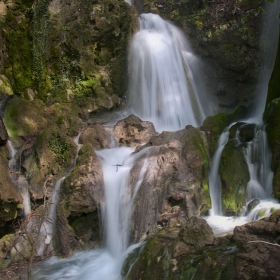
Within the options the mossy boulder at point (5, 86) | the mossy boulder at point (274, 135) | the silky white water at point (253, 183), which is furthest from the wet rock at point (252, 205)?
the mossy boulder at point (5, 86)

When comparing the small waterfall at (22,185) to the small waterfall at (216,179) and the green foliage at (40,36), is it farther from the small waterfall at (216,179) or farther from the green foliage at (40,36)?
the small waterfall at (216,179)

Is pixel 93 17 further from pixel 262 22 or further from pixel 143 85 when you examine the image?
pixel 262 22

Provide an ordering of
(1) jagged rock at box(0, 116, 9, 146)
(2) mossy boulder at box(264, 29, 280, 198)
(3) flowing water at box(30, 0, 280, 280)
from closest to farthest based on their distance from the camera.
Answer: (3) flowing water at box(30, 0, 280, 280) → (2) mossy boulder at box(264, 29, 280, 198) → (1) jagged rock at box(0, 116, 9, 146)

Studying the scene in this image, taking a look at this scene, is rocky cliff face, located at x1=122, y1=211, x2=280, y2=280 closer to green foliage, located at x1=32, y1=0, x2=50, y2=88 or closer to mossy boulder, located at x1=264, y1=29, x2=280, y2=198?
mossy boulder, located at x1=264, y1=29, x2=280, y2=198

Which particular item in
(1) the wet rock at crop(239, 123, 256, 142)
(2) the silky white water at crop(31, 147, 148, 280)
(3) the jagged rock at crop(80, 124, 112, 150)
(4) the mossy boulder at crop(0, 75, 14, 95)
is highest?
(4) the mossy boulder at crop(0, 75, 14, 95)

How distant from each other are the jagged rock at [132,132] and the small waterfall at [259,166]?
149 inches

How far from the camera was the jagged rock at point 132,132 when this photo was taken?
481 inches

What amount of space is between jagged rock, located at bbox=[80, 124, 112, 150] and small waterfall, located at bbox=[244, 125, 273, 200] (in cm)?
479

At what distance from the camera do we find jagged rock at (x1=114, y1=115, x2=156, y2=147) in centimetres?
1222

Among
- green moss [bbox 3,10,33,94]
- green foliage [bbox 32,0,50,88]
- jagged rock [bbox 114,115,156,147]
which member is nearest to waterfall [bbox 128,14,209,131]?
jagged rock [bbox 114,115,156,147]

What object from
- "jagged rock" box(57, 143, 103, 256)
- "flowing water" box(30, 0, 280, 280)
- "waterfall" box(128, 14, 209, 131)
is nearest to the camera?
"flowing water" box(30, 0, 280, 280)

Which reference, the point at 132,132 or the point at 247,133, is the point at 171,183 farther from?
the point at 132,132

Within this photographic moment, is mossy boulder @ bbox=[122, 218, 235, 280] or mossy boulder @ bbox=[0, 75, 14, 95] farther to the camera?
mossy boulder @ bbox=[0, 75, 14, 95]

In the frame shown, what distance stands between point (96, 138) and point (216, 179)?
14.5 feet
